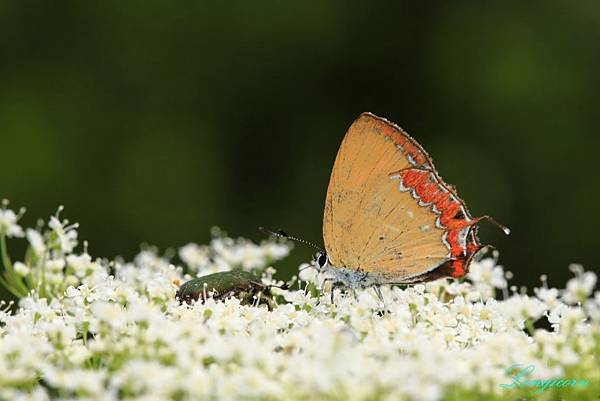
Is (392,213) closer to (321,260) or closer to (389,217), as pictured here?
(389,217)

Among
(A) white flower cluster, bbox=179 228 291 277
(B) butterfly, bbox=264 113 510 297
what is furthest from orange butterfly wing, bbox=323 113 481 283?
(A) white flower cluster, bbox=179 228 291 277

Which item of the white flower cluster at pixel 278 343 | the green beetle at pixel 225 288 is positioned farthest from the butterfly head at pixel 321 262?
the green beetle at pixel 225 288

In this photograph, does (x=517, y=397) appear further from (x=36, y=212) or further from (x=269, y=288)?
(x=36, y=212)

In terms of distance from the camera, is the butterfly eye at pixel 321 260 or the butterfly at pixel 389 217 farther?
the butterfly eye at pixel 321 260

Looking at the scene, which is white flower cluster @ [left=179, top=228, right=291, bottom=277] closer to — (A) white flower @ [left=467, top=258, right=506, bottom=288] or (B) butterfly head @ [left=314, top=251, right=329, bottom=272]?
(B) butterfly head @ [left=314, top=251, right=329, bottom=272]

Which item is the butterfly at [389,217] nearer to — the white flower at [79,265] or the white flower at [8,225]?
the white flower at [79,265]

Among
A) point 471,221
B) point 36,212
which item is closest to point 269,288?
point 471,221
